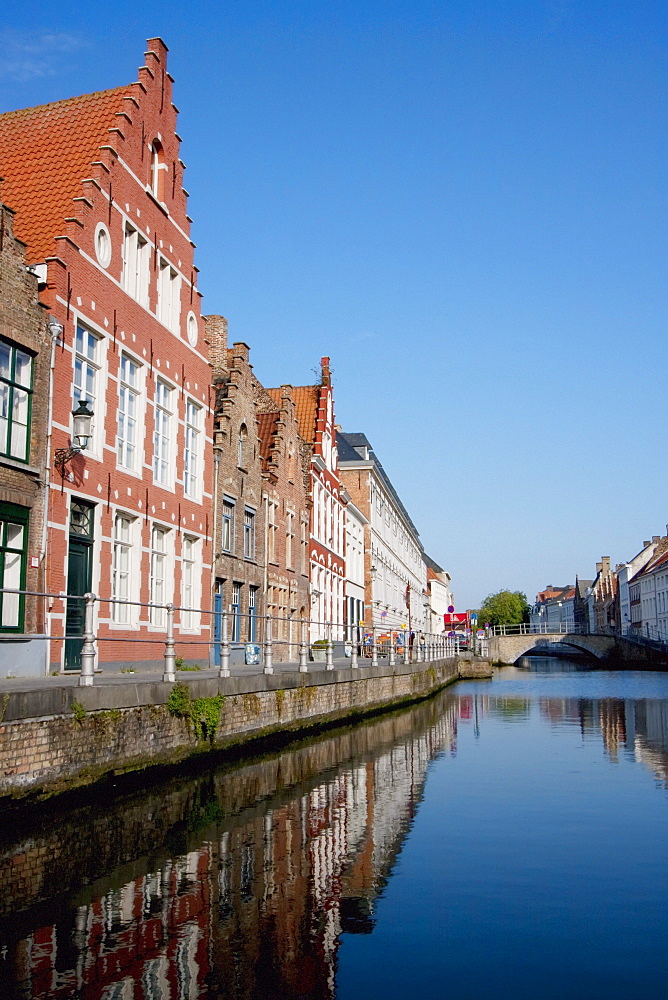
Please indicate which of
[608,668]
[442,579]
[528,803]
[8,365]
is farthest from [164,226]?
[442,579]

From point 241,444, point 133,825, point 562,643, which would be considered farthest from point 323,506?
point 562,643

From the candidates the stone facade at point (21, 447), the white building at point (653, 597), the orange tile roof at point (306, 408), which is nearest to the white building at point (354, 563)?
the orange tile roof at point (306, 408)

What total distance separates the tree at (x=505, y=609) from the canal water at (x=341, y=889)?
133m

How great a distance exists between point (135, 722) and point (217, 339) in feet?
76.5

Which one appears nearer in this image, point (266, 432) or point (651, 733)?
point (651, 733)

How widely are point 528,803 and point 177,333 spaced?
15.4 m

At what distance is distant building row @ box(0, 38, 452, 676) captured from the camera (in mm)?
16203

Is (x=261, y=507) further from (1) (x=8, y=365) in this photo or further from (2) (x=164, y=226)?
(1) (x=8, y=365)

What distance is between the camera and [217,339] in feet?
111

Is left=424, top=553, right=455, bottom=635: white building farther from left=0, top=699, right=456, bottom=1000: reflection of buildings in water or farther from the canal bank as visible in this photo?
left=0, top=699, right=456, bottom=1000: reflection of buildings in water

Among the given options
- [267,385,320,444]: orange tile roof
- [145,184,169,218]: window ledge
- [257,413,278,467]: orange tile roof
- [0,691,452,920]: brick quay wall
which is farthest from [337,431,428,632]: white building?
[0,691,452,920]: brick quay wall

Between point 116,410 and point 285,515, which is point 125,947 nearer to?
point 116,410

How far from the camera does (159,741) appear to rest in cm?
1281

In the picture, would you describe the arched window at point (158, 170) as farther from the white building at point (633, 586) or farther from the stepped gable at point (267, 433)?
the white building at point (633, 586)
